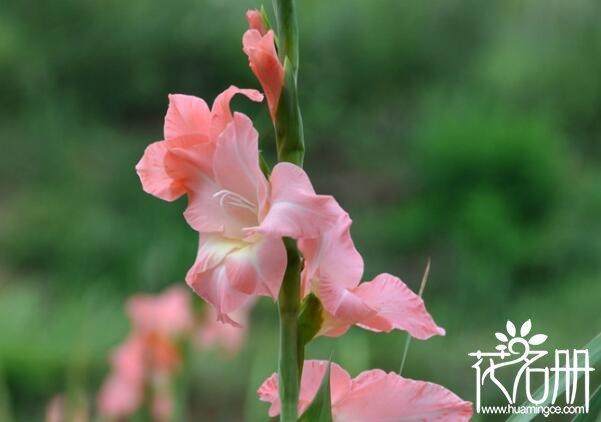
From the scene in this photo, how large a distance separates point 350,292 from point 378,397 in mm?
35

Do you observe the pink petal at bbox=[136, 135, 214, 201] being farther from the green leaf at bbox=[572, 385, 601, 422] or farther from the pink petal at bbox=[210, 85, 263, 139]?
the green leaf at bbox=[572, 385, 601, 422]

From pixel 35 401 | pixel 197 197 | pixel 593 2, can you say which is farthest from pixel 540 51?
pixel 197 197

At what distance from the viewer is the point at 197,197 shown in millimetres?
377

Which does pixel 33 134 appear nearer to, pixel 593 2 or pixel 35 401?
pixel 35 401

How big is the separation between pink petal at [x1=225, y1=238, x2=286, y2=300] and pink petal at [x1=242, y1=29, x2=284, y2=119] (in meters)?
0.04

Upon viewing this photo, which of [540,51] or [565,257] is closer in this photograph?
[565,257]

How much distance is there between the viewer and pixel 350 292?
0.36m

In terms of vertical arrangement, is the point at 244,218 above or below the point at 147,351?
below

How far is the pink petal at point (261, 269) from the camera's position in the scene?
1.13ft

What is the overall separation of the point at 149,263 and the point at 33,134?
3048mm

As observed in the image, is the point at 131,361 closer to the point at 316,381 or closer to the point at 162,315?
the point at 162,315

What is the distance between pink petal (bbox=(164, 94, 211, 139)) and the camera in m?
0.37

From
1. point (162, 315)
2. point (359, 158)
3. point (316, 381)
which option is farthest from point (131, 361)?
point (359, 158)

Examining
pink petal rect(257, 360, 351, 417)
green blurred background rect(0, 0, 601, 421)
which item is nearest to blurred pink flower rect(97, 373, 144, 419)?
pink petal rect(257, 360, 351, 417)
